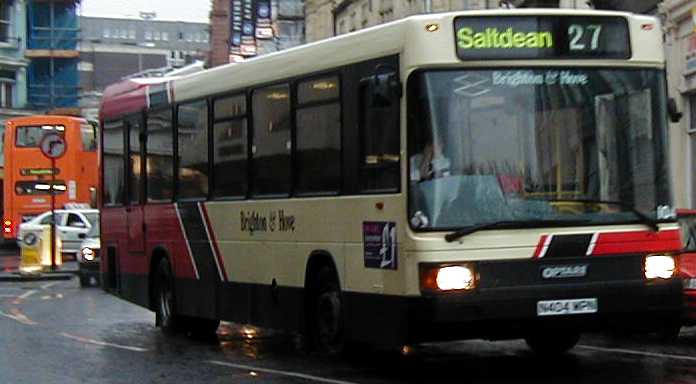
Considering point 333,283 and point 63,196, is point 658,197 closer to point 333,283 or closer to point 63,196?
point 333,283

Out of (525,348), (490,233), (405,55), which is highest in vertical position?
(405,55)

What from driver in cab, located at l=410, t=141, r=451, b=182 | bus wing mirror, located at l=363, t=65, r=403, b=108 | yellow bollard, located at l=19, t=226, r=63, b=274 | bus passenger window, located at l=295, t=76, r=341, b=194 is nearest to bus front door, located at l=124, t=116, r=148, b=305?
bus passenger window, located at l=295, t=76, r=341, b=194

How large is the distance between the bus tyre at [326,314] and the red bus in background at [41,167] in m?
37.3

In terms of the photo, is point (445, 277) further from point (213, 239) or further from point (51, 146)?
point (51, 146)

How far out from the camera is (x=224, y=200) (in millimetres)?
14109

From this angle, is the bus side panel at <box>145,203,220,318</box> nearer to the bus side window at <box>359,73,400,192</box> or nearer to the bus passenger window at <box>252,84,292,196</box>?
the bus passenger window at <box>252,84,292,196</box>

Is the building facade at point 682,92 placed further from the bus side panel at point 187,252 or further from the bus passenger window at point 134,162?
the bus side panel at point 187,252

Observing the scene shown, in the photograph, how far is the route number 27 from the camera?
35.4ft

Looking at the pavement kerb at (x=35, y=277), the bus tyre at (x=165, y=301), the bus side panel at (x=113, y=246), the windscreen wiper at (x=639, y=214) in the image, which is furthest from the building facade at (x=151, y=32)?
the windscreen wiper at (x=639, y=214)

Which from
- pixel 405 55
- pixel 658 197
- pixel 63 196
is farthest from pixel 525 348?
pixel 63 196

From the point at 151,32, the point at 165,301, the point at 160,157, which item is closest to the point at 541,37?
the point at 160,157

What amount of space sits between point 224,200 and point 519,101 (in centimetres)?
458

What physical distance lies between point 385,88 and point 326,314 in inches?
99.3

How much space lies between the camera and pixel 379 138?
10.9 meters
